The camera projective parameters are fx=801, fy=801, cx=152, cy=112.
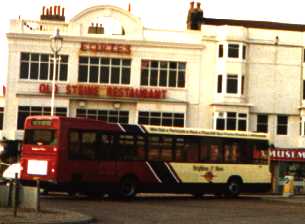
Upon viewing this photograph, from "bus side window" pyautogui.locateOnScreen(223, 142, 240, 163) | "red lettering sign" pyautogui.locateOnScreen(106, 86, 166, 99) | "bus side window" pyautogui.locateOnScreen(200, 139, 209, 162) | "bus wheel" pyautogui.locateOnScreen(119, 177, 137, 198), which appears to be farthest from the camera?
"red lettering sign" pyautogui.locateOnScreen(106, 86, 166, 99)

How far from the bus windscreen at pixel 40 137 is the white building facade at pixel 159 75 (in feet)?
69.1

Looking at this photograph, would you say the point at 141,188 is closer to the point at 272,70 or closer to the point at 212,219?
the point at 212,219

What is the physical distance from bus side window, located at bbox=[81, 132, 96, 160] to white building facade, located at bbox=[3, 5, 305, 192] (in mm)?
21314

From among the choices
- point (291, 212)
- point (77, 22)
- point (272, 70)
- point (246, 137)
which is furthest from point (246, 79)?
point (291, 212)

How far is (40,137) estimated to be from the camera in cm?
2834

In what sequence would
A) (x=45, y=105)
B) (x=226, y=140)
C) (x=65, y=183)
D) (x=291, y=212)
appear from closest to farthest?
(x=291, y=212) < (x=65, y=183) < (x=226, y=140) < (x=45, y=105)

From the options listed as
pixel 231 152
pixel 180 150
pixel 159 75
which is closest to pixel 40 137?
pixel 180 150

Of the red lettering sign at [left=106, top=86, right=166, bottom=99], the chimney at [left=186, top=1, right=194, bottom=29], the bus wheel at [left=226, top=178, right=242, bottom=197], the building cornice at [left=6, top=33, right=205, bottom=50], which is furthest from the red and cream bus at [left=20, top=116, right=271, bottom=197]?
the chimney at [left=186, top=1, right=194, bottom=29]

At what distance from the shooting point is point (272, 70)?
52.1m

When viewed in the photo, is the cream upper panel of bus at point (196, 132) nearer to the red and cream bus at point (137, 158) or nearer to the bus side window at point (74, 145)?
the red and cream bus at point (137, 158)

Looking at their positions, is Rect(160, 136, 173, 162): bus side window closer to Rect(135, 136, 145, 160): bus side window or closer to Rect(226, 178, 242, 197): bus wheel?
Rect(135, 136, 145, 160): bus side window

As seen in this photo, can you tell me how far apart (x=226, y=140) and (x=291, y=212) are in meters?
8.06

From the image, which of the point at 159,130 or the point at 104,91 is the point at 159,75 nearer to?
the point at 104,91

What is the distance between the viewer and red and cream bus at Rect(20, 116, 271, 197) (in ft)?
92.0
